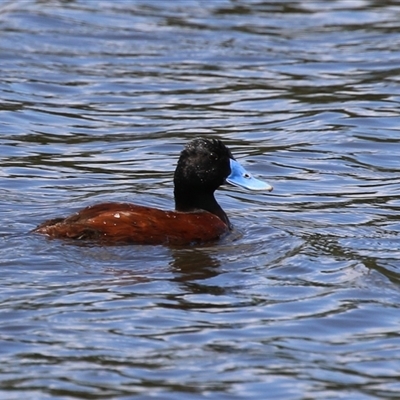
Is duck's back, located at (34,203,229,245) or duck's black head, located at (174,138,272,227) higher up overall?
duck's black head, located at (174,138,272,227)

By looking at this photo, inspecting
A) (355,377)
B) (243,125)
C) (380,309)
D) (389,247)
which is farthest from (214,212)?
(243,125)

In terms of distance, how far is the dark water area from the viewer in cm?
709

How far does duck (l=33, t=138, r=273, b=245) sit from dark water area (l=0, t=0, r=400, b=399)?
0.14m

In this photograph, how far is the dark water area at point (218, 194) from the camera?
709cm

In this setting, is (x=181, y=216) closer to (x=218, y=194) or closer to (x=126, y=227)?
(x=126, y=227)

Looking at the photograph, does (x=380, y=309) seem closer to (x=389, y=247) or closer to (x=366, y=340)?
(x=366, y=340)

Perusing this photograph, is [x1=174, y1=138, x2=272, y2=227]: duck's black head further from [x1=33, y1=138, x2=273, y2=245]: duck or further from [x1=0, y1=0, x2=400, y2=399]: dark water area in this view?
[x1=0, y1=0, x2=400, y2=399]: dark water area

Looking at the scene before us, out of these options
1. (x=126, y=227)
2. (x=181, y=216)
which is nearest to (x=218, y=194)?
(x=181, y=216)

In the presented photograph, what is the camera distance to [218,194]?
1191 cm

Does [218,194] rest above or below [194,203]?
below

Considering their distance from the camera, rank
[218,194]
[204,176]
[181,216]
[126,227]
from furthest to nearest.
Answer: [218,194]
[204,176]
[181,216]
[126,227]

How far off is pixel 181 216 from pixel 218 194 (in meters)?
2.07

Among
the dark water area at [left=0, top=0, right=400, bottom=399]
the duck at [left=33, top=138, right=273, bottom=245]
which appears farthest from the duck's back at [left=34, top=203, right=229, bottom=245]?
the dark water area at [left=0, top=0, right=400, bottom=399]

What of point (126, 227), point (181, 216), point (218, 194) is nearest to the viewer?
point (126, 227)
